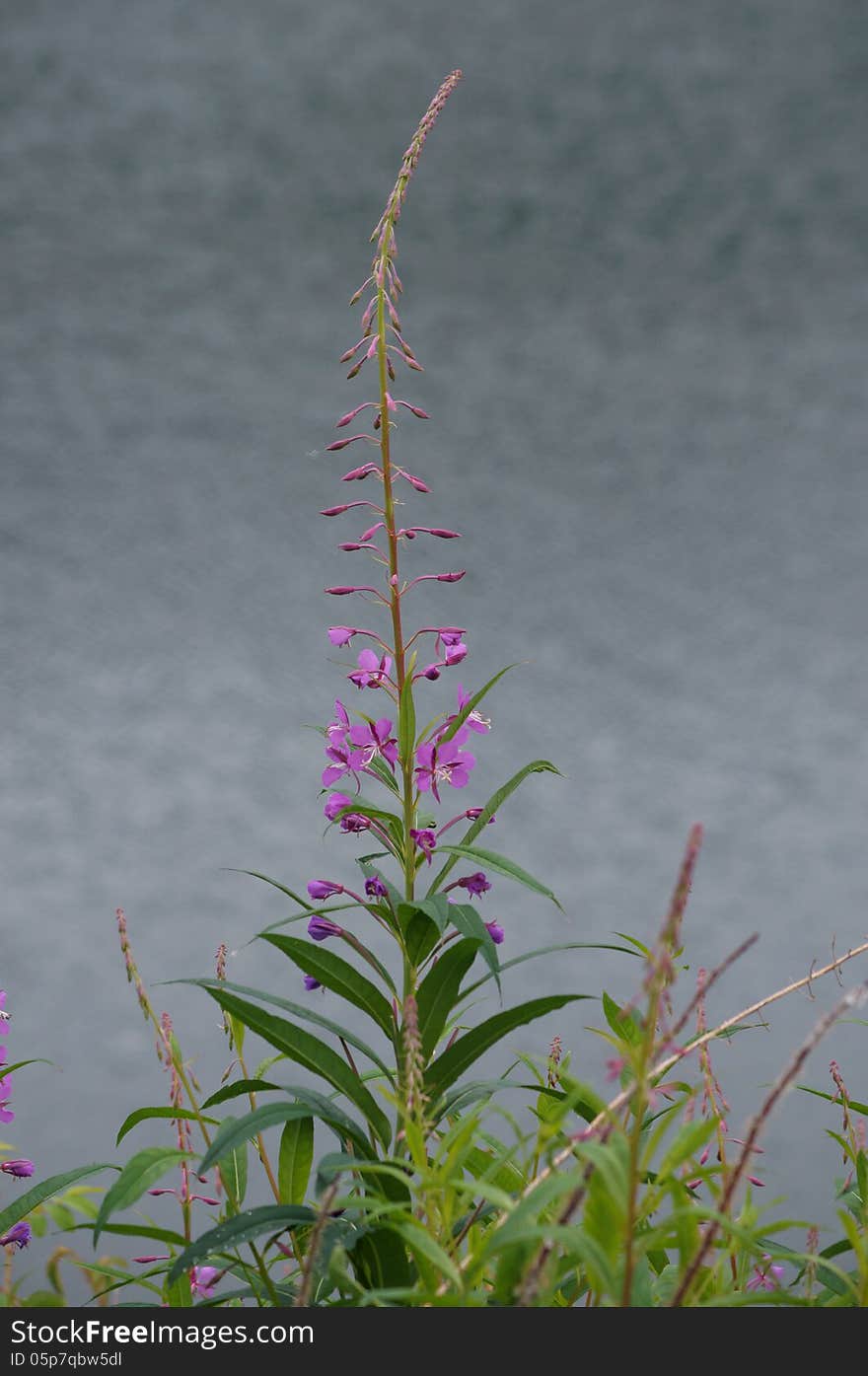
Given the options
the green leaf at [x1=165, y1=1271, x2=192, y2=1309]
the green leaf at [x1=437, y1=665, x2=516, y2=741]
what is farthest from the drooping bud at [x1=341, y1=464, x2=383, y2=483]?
the green leaf at [x1=165, y1=1271, x2=192, y2=1309]

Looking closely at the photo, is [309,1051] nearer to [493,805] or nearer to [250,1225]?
[250,1225]

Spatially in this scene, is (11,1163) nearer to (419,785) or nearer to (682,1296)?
(419,785)

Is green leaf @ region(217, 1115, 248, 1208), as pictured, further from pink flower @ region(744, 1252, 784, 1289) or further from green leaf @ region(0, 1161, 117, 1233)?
pink flower @ region(744, 1252, 784, 1289)

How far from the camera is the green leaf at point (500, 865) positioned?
1.18 metres

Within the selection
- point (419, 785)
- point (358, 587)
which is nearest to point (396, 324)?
point (358, 587)

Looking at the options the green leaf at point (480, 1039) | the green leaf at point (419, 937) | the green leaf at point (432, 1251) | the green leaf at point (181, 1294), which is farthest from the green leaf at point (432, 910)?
the green leaf at point (181, 1294)

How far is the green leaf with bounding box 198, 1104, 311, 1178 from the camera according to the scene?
0.99 meters

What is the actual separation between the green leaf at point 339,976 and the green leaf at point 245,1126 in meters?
0.14

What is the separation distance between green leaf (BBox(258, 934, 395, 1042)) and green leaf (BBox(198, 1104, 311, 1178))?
0.45 ft

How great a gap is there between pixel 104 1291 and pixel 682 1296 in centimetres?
91

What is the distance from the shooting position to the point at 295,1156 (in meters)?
1.33

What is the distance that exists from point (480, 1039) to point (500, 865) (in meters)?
0.19

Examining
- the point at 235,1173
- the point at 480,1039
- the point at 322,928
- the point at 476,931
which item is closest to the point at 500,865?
the point at 476,931
